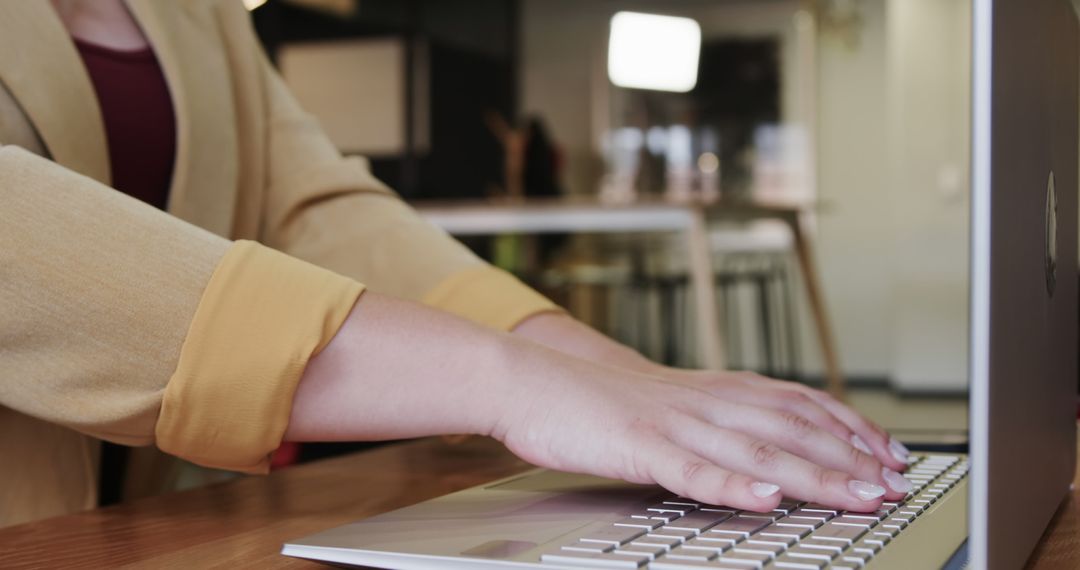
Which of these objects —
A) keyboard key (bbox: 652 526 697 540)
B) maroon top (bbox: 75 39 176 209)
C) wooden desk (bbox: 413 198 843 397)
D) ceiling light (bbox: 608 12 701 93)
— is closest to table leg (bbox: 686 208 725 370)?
wooden desk (bbox: 413 198 843 397)

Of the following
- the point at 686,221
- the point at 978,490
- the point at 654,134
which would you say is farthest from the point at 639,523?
the point at 654,134

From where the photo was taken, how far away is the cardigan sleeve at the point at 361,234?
2.47 ft

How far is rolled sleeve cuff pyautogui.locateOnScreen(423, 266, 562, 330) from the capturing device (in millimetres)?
738

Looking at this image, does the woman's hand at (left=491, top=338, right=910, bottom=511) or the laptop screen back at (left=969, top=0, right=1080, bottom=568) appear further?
the woman's hand at (left=491, top=338, right=910, bottom=511)

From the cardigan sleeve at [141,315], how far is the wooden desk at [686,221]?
2.77m

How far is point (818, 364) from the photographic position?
7289 millimetres

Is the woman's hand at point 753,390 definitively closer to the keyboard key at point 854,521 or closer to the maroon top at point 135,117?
the keyboard key at point 854,521

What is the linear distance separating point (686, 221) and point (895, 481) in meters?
3.17

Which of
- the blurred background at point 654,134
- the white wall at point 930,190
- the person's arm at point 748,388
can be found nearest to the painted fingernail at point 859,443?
the person's arm at point 748,388

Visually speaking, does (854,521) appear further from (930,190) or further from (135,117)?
(930,190)

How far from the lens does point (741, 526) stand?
433 millimetres

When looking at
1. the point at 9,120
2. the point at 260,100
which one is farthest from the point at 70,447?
the point at 260,100

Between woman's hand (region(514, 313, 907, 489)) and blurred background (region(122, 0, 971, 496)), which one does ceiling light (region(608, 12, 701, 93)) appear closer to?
blurred background (region(122, 0, 971, 496))

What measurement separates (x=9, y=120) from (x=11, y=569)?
0.85ft
